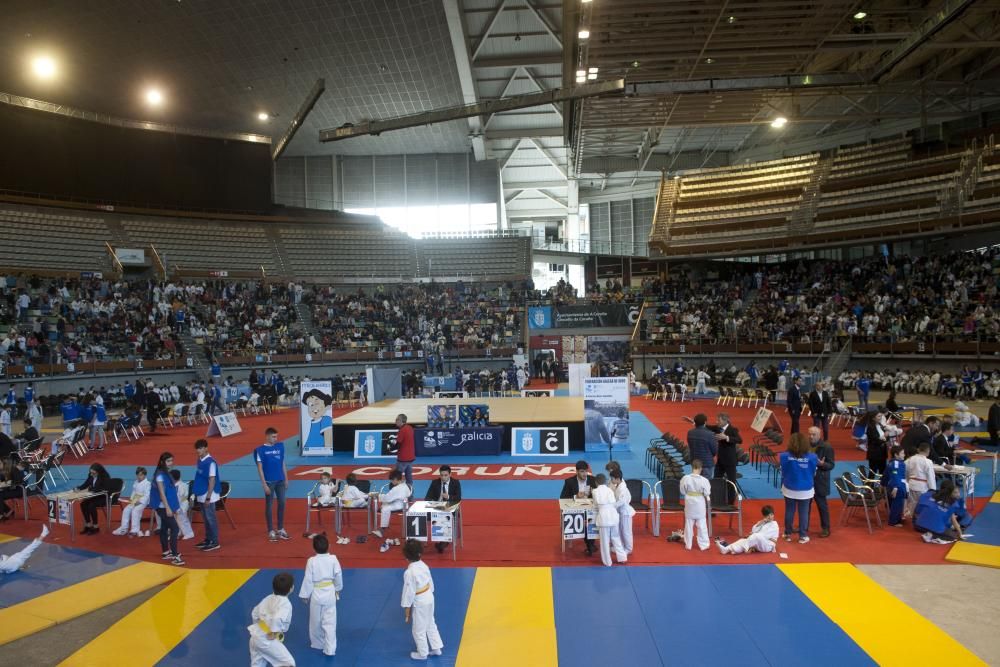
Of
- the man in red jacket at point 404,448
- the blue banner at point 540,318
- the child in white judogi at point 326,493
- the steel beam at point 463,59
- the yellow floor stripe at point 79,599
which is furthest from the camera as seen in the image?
the blue banner at point 540,318

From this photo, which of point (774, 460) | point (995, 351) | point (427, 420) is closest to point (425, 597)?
point (774, 460)

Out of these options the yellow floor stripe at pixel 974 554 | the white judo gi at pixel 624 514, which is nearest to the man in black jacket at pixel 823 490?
the yellow floor stripe at pixel 974 554

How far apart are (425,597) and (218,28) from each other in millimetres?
→ 29519

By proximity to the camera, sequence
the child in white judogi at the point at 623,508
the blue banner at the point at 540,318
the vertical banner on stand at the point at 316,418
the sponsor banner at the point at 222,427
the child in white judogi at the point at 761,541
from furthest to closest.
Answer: the blue banner at the point at 540,318 < the sponsor banner at the point at 222,427 < the vertical banner on stand at the point at 316,418 < the child in white judogi at the point at 761,541 < the child in white judogi at the point at 623,508

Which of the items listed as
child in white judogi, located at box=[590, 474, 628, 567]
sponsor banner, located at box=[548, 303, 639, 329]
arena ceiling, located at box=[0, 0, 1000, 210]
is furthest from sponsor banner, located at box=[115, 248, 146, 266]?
child in white judogi, located at box=[590, 474, 628, 567]

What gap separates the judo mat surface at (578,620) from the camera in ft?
21.0

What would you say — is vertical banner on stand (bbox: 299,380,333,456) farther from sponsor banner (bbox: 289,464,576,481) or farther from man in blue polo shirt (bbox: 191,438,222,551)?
man in blue polo shirt (bbox: 191,438,222,551)

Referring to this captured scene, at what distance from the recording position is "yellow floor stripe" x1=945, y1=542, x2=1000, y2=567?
846cm

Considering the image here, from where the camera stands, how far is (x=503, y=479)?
45.5 feet

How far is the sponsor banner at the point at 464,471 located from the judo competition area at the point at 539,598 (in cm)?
258

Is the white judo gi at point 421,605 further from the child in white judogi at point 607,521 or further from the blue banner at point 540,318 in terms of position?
the blue banner at point 540,318

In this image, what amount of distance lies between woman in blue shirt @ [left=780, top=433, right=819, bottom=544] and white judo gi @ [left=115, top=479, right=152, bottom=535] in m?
9.75

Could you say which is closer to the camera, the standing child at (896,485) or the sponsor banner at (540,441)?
the standing child at (896,485)

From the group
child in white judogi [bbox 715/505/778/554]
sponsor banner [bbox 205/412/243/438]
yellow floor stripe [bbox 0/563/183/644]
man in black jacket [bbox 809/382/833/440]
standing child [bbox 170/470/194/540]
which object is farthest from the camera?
sponsor banner [bbox 205/412/243/438]
